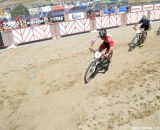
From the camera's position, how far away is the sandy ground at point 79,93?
625cm

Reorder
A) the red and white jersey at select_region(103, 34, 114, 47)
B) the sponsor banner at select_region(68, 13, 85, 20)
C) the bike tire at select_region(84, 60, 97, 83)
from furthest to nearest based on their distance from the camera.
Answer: the sponsor banner at select_region(68, 13, 85, 20) → the red and white jersey at select_region(103, 34, 114, 47) → the bike tire at select_region(84, 60, 97, 83)

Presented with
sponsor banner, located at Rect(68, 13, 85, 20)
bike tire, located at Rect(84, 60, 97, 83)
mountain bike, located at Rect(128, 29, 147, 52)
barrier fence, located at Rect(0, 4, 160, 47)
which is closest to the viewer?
bike tire, located at Rect(84, 60, 97, 83)

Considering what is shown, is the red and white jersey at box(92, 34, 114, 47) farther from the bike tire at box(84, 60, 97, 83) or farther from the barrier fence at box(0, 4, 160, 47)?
the barrier fence at box(0, 4, 160, 47)

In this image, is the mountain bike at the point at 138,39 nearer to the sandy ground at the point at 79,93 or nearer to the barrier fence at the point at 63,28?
the sandy ground at the point at 79,93

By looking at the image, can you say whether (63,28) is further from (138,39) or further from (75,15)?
(75,15)

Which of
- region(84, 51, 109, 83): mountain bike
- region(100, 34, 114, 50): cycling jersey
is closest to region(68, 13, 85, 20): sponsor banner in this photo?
region(100, 34, 114, 50): cycling jersey

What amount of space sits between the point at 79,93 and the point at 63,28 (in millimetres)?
12578

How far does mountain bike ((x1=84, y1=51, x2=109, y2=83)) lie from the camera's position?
27.0ft

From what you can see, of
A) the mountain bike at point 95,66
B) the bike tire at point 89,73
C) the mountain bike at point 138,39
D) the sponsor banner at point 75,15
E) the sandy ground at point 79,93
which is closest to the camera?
the sandy ground at point 79,93

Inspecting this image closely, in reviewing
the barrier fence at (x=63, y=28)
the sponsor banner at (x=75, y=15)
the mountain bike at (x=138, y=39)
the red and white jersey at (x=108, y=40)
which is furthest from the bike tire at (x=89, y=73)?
the sponsor banner at (x=75, y=15)

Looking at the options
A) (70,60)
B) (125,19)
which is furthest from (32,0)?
(70,60)

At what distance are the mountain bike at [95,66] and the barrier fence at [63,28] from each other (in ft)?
34.5

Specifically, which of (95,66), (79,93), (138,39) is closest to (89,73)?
(95,66)

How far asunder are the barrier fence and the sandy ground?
562 centimetres
